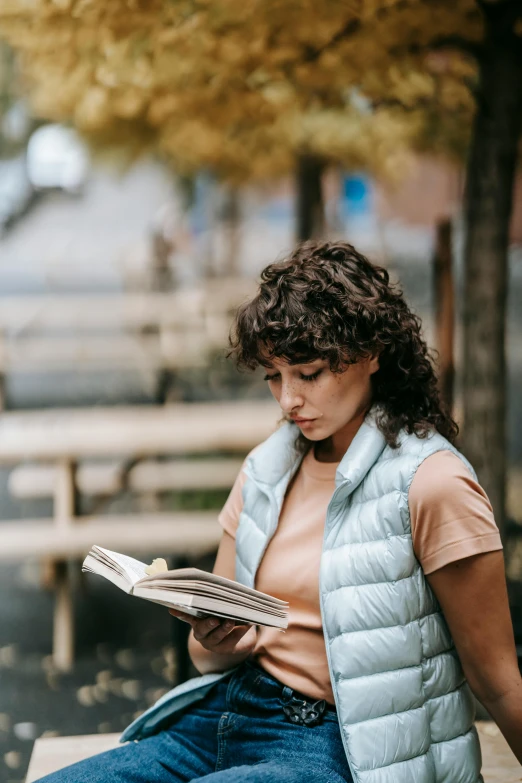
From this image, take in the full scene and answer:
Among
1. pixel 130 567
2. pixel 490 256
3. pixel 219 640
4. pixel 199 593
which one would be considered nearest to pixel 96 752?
pixel 219 640

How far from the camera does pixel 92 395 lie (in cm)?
1023

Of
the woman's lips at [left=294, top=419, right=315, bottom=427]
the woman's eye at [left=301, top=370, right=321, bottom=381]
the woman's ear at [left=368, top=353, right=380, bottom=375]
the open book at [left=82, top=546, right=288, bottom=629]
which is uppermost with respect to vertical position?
the woman's ear at [left=368, top=353, right=380, bottom=375]

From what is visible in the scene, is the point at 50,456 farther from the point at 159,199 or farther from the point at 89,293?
the point at 159,199

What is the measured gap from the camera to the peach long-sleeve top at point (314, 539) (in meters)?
1.70

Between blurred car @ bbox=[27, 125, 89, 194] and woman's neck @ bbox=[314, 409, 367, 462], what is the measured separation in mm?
8507

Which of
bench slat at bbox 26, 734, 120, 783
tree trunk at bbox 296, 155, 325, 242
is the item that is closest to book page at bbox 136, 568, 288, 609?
bench slat at bbox 26, 734, 120, 783

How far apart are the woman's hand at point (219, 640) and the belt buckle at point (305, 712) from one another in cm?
16

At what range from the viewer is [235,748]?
187 centimetres

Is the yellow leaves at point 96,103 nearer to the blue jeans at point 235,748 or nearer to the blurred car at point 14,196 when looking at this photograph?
the blue jeans at point 235,748

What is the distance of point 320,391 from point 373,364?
14 cm

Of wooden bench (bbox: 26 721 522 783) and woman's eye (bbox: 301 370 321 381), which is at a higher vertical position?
woman's eye (bbox: 301 370 321 381)

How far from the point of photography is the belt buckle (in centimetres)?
181

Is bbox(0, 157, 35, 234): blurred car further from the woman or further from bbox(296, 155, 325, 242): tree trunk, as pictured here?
the woman

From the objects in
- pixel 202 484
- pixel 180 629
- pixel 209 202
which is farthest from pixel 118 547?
pixel 209 202
